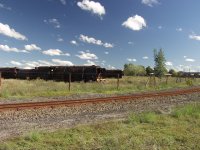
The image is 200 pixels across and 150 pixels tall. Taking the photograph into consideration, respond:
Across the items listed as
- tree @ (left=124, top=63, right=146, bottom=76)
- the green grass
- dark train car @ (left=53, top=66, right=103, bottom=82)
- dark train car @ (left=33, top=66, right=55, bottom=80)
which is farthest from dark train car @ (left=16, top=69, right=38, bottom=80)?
tree @ (left=124, top=63, right=146, bottom=76)

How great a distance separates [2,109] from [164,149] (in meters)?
8.84

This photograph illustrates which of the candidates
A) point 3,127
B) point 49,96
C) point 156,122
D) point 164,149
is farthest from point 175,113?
point 49,96

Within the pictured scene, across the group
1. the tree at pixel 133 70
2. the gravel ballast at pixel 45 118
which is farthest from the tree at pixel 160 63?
the gravel ballast at pixel 45 118

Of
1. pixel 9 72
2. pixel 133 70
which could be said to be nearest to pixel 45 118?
pixel 9 72

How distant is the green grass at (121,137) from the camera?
8.41m

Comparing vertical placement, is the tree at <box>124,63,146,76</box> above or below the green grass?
above

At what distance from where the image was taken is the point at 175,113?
13680mm

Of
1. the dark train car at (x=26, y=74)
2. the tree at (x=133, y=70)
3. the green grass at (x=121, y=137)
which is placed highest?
the tree at (x=133, y=70)

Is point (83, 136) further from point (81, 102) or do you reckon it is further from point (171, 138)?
point (81, 102)

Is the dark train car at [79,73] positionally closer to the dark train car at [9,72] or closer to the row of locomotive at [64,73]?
the row of locomotive at [64,73]

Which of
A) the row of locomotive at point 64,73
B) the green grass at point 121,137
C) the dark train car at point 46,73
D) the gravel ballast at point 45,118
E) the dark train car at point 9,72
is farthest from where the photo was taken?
the dark train car at point 9,72

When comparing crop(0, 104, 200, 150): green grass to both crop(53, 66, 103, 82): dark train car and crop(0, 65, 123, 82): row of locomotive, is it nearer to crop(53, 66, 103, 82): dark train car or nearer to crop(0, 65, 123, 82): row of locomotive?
crop(0, 65, 123, 82): row of locomotive

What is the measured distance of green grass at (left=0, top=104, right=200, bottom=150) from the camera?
331 inches

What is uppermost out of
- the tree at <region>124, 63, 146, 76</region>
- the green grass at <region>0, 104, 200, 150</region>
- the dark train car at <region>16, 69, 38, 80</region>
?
the tree at <region>124, 63, 146, 76</region>
